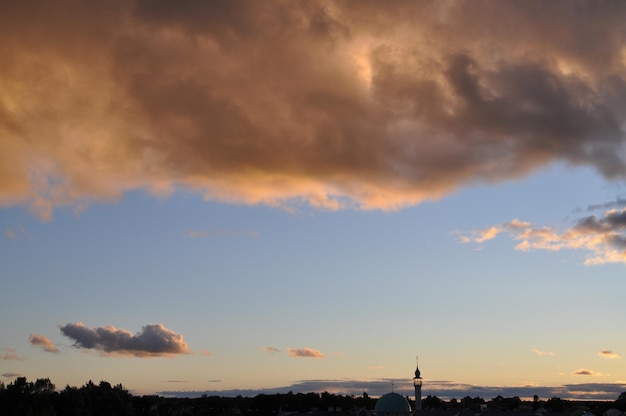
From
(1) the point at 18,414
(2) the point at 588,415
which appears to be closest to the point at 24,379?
(1) the point at 18,414

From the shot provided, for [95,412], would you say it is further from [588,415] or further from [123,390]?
[588,415]

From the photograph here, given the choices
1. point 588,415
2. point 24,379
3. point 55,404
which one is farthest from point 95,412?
point 588,415

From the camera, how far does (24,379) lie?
17650 centimetres

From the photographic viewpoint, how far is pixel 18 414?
163375mm

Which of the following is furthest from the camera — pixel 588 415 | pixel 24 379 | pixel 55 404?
pixel 588 415

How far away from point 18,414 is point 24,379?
14200 mm

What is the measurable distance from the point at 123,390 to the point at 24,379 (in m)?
20.9

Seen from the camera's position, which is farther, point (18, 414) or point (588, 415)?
point (588, 415)

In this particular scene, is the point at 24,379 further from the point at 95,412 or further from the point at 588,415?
the point at 588,415

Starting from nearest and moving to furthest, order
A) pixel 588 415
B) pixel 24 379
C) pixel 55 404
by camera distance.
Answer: pixel 55 404 < pixel 24 379 < pixel 588 415

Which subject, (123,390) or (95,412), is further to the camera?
(123,390)

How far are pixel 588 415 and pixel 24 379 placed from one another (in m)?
130

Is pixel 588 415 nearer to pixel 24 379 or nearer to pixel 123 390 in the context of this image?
pixel 123 390

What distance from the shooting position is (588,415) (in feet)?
645
